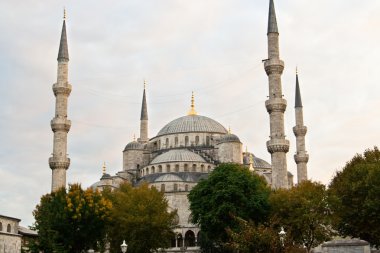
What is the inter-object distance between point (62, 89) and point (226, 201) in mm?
19655

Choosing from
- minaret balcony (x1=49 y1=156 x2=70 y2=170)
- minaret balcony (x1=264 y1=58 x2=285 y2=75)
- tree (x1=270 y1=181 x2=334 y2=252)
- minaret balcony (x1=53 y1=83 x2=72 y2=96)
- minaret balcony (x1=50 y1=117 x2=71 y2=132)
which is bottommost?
tree (x1=270 y1=181 x2=334 y2=252)

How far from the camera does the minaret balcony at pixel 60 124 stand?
47625 millimetres

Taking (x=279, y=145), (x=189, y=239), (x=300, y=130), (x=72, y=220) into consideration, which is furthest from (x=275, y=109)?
(x=72, y=220)

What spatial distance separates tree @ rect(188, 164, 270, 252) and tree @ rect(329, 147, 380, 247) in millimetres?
6266

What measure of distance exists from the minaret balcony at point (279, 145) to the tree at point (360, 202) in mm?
13116

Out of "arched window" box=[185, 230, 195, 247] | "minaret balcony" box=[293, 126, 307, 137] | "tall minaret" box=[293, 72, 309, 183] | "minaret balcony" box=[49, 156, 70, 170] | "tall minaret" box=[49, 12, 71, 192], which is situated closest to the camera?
"minaret balcony" box=[49, 156, 70, 170]

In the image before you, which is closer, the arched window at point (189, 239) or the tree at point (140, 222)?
the tree at point (140, 222)

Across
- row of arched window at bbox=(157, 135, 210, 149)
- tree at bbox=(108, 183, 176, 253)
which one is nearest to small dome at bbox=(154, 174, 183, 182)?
row of arched window at bbox=(157, 135, 210, 149)

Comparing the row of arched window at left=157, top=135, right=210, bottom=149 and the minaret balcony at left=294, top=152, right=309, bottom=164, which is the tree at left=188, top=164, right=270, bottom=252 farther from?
the row of arched window at left=157, top=135, right=210, bottom=149

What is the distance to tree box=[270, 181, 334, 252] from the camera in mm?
33281

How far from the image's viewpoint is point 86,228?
35.8 metres

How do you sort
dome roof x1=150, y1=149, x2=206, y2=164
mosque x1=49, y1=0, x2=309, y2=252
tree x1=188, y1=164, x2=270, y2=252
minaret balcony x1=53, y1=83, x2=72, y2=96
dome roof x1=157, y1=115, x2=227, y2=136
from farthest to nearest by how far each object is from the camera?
dome roof x1=157, y1=115, x2=227, y2=136 → dome roof x1=150, y1=149, x2=206, y2=164 → minaret balcony x1=53, y1=83, x2=72, y2=96 → mosque x1=49, y1=0, x2=309, y2=252 → tree x1=188, y1=164, x2=270, y2=252

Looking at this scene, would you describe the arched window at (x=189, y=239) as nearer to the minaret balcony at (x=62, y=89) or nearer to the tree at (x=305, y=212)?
the minaret balcony at (x=62, y=89)

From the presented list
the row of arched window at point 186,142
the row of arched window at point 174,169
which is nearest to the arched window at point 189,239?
the row of arched window at point 174,169
